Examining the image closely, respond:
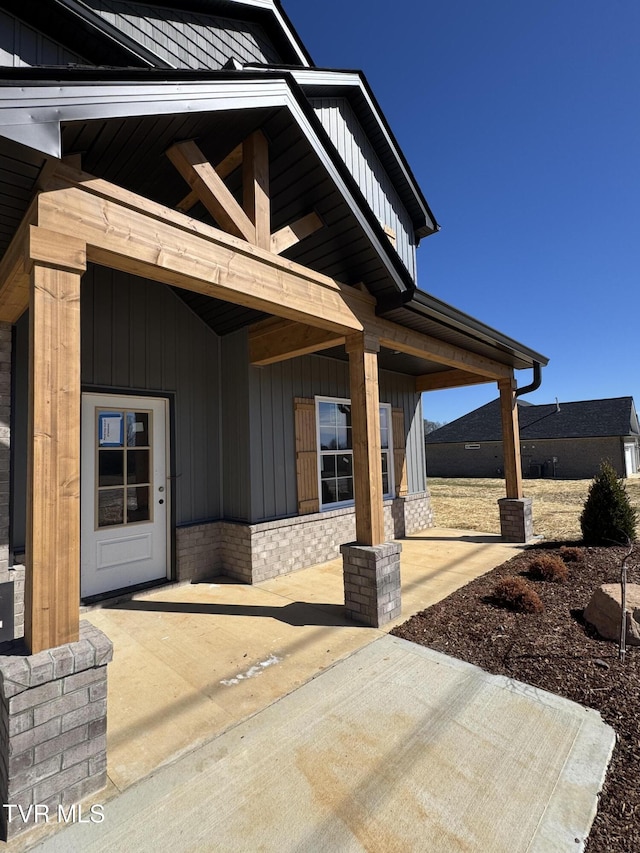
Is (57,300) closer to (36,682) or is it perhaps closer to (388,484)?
(36,682)

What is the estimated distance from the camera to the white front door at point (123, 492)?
167 inches

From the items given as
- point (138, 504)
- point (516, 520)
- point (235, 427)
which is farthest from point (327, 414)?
point (516, 520)

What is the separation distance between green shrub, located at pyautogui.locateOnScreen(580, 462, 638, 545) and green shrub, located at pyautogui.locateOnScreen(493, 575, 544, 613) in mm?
2811

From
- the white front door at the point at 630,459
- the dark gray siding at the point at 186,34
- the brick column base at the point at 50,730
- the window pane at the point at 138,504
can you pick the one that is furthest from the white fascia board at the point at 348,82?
the white front door at the point at 630,459

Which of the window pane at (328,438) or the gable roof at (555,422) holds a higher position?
the gable roof at (555,422)

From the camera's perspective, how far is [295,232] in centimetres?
356

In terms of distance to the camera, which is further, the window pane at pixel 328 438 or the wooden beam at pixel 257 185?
the window pane at pixel 328 438

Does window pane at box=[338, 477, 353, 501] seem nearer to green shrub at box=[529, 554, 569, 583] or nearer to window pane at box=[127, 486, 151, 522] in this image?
green shrub at box=[529, 554, 569, 583]

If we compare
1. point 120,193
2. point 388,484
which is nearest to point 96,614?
point 120,193

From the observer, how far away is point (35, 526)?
1.93 meters

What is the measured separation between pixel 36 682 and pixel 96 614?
99.6 inches

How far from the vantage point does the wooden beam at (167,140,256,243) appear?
2.81 meters

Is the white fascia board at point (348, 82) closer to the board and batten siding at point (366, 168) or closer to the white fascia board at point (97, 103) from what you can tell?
the board and batten siding at point (366, 168)

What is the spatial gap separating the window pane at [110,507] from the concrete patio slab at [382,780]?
109 inches
